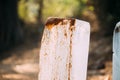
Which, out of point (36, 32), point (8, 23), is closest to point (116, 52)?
point (8, 23)

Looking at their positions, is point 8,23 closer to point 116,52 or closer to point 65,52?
point 116,52

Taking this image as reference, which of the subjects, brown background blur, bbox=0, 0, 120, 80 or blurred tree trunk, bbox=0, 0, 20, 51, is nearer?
brown background blur, bbox=0, 0, 120, 80

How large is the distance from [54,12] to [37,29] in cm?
308

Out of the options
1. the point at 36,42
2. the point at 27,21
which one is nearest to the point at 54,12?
the point at 27,21

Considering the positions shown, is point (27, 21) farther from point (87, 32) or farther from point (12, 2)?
point (87, 32)

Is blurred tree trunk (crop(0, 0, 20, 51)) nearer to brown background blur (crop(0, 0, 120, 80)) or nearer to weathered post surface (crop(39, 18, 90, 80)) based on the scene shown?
brown background blur (crop(0, 0, 120, 80))

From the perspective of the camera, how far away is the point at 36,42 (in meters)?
19.0

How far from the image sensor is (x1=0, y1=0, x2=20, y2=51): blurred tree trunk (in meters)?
15.8

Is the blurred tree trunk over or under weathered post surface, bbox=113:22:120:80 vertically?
over

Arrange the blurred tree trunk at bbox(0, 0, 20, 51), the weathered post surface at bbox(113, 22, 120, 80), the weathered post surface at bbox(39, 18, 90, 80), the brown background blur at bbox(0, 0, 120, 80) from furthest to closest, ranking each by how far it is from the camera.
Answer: the blurred tree trunk at bbox(0, 0, 20, 51) → the brown background blur at bbox(0, 0, 120, 80) → the weathered post surface at bbox(113, 22, 120, 80) → the weathered post surface at bbox(39, 18, 90, 80)

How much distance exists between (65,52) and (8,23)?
13067 mm

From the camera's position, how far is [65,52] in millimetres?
3371

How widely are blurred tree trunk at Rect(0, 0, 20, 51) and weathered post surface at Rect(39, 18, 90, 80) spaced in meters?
12.5

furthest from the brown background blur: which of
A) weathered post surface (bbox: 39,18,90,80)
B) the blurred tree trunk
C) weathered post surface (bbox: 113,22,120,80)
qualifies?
weathered post surface (bbox: 39,18,90,80)
